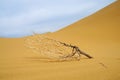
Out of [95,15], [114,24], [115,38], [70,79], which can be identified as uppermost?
[95,15]

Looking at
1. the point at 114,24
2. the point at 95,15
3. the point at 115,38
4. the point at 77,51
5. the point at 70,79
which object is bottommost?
the point at 70,79

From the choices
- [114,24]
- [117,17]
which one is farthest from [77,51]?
[117,17]

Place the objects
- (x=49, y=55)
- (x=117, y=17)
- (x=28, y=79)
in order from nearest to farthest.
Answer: (x=28, y=79), (x=49, y=55), (x=117, y=17)

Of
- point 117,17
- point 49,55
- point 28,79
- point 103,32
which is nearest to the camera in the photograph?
point 28,79

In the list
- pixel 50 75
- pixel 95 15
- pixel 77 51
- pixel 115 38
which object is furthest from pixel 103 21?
pixel 50 75

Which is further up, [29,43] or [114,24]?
[114,24]

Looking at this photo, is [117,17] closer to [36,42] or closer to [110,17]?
[110,17]

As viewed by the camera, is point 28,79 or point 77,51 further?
point 77,51

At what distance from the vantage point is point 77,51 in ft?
26.2

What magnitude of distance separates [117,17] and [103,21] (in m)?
1.48

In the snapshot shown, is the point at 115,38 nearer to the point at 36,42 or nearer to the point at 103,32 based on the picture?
the point at 103,32

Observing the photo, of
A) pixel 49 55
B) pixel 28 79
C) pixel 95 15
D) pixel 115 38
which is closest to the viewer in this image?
pixel 28 79

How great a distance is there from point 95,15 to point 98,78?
2552 cm

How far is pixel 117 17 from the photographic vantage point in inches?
998
